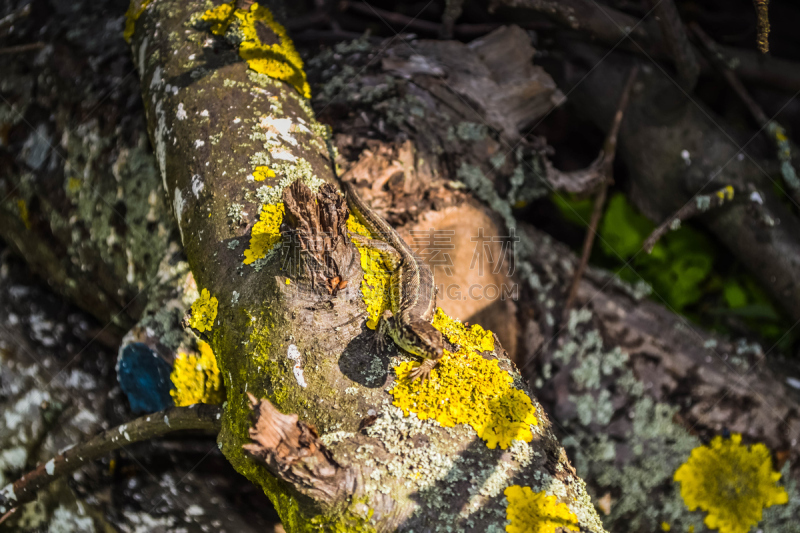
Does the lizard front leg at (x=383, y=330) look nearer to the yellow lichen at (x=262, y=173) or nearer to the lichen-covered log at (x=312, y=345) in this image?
the lichen-covered log at (x=312, y=345)

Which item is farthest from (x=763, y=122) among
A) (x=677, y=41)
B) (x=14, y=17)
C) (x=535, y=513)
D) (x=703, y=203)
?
(x=14, y=17)

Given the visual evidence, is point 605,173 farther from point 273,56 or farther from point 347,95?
point 273,56

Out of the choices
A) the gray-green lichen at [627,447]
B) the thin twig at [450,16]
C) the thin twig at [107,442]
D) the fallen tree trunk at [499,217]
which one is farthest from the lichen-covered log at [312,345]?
the thin twig at [450,16]

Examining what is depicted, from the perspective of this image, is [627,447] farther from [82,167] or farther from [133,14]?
[133,14]

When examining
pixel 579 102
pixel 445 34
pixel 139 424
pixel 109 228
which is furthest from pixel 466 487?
pixel 579 102

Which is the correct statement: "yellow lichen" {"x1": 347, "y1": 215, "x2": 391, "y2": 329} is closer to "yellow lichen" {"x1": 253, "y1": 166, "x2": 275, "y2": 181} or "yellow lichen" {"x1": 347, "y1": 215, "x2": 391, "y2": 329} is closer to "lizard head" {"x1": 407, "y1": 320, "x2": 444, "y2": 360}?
"lizard head" {"x1": 407, "y1": 320, "x2": 444, "y2": 360}

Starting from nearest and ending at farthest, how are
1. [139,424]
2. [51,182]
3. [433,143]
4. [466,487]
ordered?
[466,487], [139,424], [433,143], [51,182]
